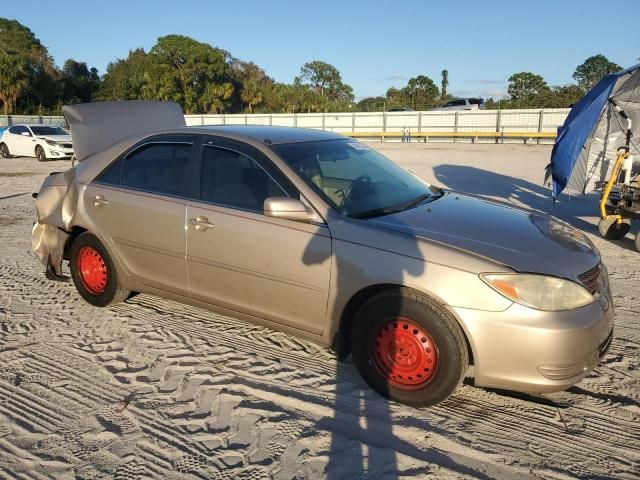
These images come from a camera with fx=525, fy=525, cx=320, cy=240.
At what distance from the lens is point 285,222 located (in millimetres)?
3549

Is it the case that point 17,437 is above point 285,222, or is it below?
below

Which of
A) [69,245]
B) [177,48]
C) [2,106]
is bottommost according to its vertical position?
[69,245]

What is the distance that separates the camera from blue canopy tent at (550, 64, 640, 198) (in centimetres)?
762

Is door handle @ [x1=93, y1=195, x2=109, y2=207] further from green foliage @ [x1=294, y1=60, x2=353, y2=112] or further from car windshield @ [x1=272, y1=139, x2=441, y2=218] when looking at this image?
green foliage @ [x1=294, y1=60, x2=353, y2=112]

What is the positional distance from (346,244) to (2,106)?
57.0m

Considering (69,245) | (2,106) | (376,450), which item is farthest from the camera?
(2,106)

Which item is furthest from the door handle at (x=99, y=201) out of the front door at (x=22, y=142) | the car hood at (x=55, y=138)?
the front door at (x=22, y=142)

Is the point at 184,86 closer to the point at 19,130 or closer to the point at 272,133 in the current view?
the point at 19,130

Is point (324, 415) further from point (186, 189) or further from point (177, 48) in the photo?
point (177, 48)

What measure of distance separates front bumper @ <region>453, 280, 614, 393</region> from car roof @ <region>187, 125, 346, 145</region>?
1.99 meters

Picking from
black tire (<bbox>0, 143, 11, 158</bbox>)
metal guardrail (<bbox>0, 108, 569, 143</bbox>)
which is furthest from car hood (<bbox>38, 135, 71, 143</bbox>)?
metal guardrail (<bbox>0, 108, 569, 143</bbox>)

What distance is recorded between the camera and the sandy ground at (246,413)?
8.84ft

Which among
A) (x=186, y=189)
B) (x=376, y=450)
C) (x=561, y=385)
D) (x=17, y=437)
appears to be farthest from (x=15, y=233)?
(x=561, y=385)

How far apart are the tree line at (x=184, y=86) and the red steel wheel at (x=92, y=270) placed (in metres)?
47.0
